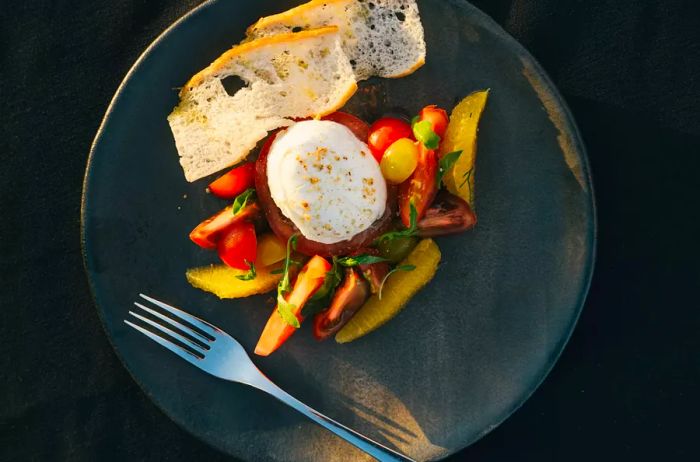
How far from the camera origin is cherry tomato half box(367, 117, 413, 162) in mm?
1959

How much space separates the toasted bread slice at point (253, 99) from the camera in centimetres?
196

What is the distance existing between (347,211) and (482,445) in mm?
956

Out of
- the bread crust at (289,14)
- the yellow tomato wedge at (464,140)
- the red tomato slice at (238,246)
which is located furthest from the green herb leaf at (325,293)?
the bread crust at (289,14)

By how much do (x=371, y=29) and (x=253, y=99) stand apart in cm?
42

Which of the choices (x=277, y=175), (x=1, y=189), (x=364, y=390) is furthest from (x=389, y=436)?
(x=1, y=189)

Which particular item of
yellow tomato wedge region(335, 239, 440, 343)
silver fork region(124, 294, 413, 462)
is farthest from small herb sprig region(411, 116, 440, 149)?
silver fork region(124, 294, 413, 462)

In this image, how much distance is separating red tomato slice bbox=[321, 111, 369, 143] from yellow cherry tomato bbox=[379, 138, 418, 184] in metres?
0.13

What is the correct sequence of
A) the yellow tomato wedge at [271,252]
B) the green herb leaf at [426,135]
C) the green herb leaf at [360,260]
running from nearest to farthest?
the green herb leaf at [426,135]
the green herb leaf at [360,260]
the yellow tomato wedge at [271,252]

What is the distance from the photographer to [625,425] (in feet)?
7.20

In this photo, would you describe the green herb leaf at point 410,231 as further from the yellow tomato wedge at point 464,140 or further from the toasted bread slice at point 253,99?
the toasted bread slice at point 253,99

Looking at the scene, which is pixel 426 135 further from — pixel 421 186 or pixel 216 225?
pixel 216 225

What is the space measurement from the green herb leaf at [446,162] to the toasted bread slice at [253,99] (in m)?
0.34

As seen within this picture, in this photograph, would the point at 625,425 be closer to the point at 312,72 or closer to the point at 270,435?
the point at 270,435

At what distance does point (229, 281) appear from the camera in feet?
6.70
